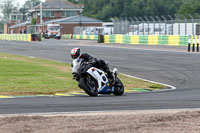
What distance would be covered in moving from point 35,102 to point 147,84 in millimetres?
6032

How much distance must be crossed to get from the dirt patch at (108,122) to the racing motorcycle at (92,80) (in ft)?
10.9

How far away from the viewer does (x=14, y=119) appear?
8.83 meters

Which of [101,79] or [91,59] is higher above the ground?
[91,59]

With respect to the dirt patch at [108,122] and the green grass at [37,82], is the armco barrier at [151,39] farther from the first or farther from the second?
the dirt patch at [108,122]

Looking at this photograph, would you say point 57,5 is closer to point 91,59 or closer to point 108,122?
point 91,59

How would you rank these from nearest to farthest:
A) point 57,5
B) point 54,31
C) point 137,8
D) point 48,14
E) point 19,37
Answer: point 19,37 → point 54,31 → point 48,14 → point 57,5 → point 137,8

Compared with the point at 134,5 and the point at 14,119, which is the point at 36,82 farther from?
the point at 134,5

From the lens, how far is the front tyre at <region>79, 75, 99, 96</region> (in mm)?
12867

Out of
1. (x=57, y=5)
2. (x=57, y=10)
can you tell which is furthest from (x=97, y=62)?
(x=57, y=5)

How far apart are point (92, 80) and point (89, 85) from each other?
212 mm

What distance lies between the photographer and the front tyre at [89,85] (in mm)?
12867

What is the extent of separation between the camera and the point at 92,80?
520 inches

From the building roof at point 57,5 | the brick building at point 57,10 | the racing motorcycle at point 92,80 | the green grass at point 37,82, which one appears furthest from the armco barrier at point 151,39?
the building roof at point 57,5

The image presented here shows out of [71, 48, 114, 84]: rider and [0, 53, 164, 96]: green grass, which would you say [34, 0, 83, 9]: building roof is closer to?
[0, 53, 164, 96]: green grass
